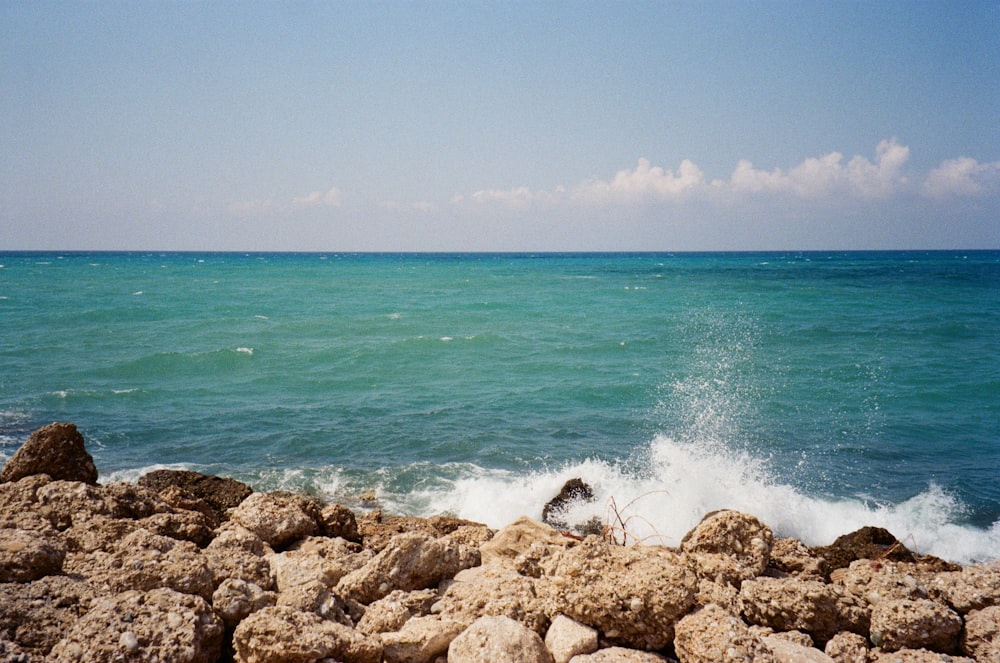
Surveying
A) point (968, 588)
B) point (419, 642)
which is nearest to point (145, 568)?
point (419, 642)

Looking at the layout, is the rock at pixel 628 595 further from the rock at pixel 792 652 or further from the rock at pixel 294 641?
the rock at pixel 294 641

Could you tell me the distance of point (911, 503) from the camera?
1108 centimetres

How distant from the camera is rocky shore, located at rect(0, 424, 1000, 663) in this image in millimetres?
3961

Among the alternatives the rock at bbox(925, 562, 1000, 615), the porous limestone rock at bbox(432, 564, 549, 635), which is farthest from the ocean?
the rock at bbox(925, 562, 1000, 615)

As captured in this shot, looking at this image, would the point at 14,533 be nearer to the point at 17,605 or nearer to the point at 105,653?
the point at 17,605

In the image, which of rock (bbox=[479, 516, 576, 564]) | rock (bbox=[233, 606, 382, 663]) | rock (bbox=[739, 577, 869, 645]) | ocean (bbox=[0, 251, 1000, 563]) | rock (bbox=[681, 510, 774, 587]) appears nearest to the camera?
rock (bbox=[233, 606, 382, 663])

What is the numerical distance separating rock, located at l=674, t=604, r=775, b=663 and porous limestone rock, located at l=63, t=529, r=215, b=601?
3.28 meters

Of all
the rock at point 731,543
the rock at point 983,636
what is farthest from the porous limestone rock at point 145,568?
the rock at point 983,636

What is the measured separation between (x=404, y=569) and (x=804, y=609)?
117 inches

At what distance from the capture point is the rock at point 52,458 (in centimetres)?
709

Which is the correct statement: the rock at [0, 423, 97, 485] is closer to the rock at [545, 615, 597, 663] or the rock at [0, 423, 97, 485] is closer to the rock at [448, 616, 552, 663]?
the rock at [448, 616, 552, 663]

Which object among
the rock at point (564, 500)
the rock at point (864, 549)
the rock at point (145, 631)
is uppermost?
the rock at point (145, 631)

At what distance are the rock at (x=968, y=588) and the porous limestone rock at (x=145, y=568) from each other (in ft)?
18.0

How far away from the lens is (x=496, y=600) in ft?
15.2
